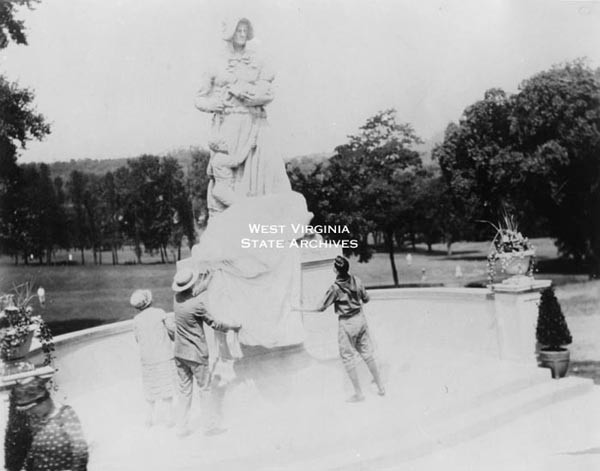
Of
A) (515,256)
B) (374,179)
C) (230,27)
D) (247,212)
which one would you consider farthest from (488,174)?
(247,212)

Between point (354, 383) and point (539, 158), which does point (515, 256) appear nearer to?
point (354, 383)

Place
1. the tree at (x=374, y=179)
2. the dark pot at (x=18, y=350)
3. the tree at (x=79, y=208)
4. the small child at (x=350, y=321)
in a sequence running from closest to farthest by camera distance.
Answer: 1. the dark pot at (x=18, y=350)
2. the small child at (x=350, y=321)
3. the tree at (x=374, y=179)
4. the tree at (x=79, y=208)

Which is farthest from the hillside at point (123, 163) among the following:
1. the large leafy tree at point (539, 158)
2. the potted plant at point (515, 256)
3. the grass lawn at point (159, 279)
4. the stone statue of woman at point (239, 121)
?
the potted plant at point (515, 256)

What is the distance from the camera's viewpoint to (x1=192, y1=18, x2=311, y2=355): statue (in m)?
6.85

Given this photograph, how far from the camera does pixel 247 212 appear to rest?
291 inches

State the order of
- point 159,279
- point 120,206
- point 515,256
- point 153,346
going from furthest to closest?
1. point 159,279
2. point 120,206
3. point 515,256
4. point 153,346

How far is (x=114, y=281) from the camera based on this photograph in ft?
73.0

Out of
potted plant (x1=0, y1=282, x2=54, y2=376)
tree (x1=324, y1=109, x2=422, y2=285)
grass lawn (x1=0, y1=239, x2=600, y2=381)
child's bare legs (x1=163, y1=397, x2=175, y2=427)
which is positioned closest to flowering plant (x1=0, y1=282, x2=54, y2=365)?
potted plant (x1=0, y1=282, x2=54, y2=376)

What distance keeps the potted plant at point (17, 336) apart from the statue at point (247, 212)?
1958 mm

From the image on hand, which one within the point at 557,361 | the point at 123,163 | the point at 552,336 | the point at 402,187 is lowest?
the point at 557,361

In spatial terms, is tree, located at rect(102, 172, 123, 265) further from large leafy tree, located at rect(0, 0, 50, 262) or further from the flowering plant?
the flowering plant

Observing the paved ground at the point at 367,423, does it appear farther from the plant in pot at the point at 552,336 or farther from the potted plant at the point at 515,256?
the potted plant at the point at 515,256

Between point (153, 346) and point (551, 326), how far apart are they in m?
5.09

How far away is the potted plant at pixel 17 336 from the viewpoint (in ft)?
20.1
